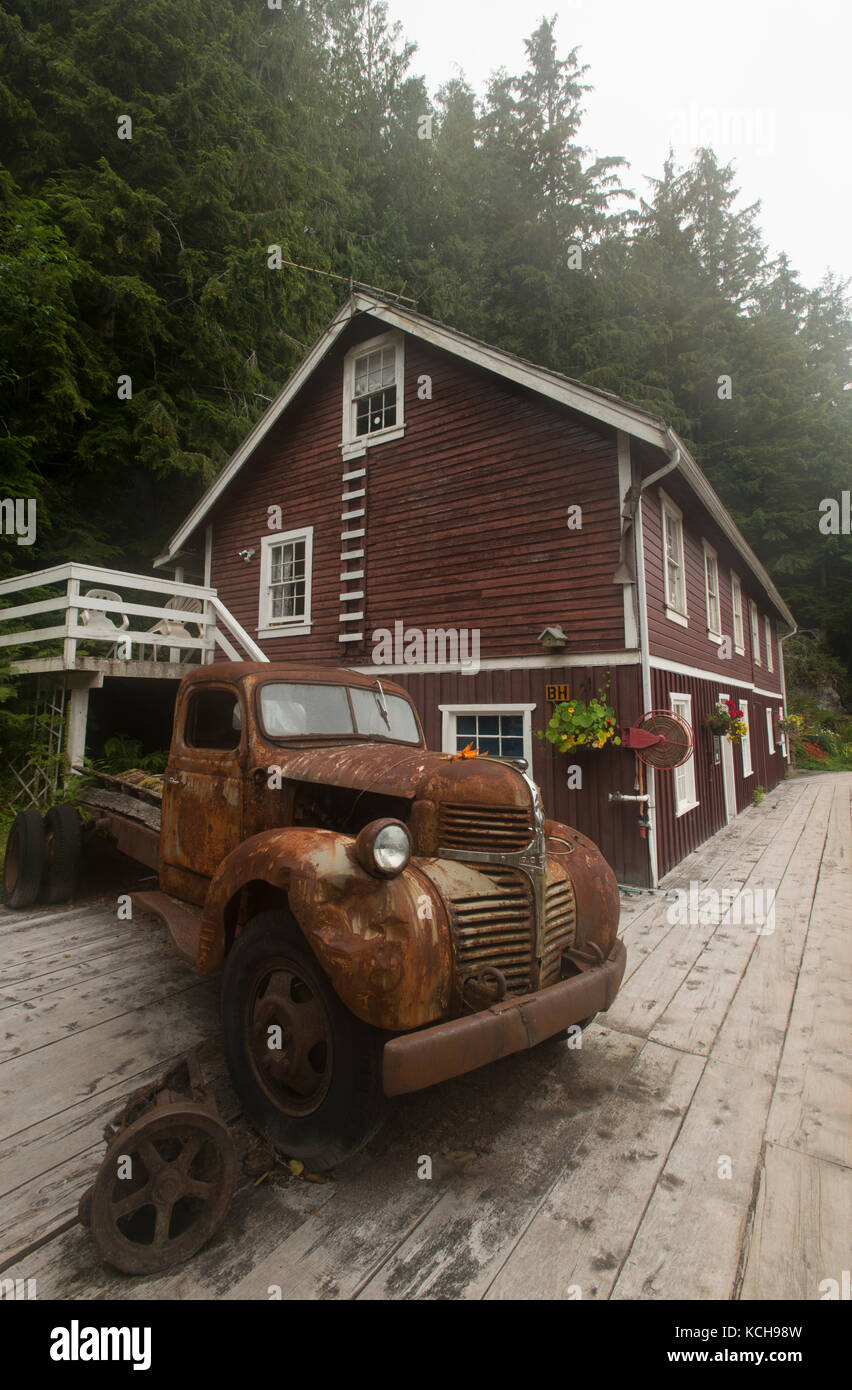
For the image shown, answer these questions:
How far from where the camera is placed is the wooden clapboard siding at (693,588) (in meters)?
7.58

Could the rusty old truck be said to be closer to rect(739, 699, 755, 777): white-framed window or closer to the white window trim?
the white window trim

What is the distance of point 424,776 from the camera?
2.74 metres

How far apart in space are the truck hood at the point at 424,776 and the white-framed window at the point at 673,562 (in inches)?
241

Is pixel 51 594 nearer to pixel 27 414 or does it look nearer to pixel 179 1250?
pixel 27 414

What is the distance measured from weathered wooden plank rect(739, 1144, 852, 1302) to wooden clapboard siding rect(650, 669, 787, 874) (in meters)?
4.88

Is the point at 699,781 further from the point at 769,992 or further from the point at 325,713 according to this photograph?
the point at 325,713

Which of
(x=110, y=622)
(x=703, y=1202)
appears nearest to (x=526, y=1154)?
(x=703, y=1202)

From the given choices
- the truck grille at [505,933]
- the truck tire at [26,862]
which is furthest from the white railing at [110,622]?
Result: the truck grille at [505,933]

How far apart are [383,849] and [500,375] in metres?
7.67

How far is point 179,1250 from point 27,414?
45.7 feet

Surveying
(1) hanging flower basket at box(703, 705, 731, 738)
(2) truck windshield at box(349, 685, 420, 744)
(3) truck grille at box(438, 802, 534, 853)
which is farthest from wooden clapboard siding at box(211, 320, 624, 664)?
(3) truck grille at box(438, 802, 534, 853)

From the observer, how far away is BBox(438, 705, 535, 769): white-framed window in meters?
7.86

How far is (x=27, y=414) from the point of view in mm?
11852

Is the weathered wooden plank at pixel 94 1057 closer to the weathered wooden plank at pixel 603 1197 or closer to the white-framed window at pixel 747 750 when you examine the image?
the weathered wooden plank at pixel 603 1197
